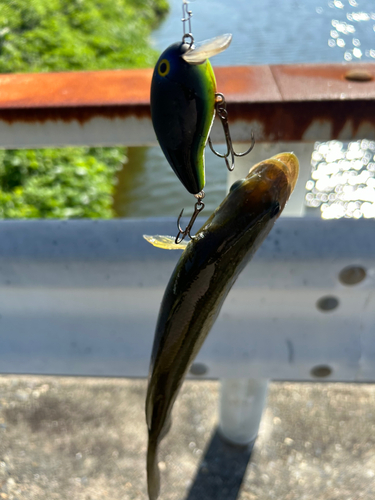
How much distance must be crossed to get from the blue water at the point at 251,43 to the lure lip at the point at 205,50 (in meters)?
5.48

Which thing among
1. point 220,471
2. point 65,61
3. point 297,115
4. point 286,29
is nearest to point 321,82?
point 297,115

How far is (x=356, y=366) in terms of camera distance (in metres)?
1.86

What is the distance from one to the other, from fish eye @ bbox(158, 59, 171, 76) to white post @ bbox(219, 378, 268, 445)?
5.90 feet

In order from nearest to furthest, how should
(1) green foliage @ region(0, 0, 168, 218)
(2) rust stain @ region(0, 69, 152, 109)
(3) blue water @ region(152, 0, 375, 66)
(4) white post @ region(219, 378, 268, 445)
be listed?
(2) rust stain @ region(0, 69, 152, 109), (4) white post @ region(219, 378, 268, 445), (1) green foliage @ region(0, 0, 168, 218), (3) blue water @ region(152, 0, 375, 66)

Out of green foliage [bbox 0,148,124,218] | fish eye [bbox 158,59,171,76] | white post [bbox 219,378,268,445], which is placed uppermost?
fish eye [bbox 158,59,171,76]

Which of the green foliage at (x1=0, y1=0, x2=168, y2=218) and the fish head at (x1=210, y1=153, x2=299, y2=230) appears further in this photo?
the green foliage at (x1=0, y1=0, x2=168, y2=218)

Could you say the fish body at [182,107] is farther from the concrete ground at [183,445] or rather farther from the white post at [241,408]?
the concrete ground at [183,445]

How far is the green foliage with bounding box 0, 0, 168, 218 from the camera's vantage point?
22.0ft

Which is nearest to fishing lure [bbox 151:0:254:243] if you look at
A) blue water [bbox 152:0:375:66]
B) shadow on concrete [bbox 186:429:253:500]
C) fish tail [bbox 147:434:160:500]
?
fish tail [bbox 147:434:160:500]

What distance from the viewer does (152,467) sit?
1504mm

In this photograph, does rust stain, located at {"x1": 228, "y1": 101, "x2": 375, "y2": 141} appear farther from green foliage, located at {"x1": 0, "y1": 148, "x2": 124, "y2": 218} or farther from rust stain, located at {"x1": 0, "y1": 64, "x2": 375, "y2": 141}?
green foliage, located at {"x1": 0, "y1": 148, "x2": 124, "y2": 218}

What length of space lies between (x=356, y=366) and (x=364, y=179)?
5.57 m

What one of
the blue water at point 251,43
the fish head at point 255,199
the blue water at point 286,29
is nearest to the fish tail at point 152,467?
the fish head at point 255,199

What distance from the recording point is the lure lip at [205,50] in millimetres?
901
